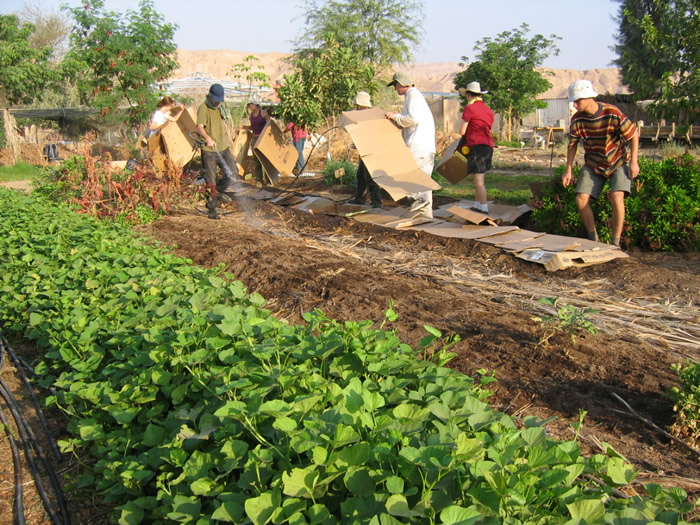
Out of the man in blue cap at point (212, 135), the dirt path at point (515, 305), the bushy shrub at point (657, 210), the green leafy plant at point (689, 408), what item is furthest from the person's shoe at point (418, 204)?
the green leafy plant at point (689, 408)

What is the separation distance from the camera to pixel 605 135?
5.36 m

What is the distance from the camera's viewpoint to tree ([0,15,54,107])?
717 inches

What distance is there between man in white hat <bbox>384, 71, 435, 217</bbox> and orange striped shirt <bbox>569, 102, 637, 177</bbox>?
2.08m

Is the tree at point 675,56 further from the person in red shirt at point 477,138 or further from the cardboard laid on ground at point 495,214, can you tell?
the cardboard laid on ground at point 495,214

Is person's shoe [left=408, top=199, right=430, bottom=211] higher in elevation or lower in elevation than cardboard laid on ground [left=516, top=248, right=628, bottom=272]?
higher

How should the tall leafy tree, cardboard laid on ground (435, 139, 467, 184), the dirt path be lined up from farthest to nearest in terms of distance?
the tall leafy tree, cardboard laid on ground (435, 139, 467, 184), the dirt path

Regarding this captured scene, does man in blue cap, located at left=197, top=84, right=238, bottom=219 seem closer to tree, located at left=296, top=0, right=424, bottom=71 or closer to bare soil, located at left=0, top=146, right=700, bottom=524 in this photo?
bare soil, located at left=0, top=146, right=700, bottom=524

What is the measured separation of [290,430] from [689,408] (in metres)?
1.75

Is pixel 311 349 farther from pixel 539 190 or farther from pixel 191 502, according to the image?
pixel 539 190

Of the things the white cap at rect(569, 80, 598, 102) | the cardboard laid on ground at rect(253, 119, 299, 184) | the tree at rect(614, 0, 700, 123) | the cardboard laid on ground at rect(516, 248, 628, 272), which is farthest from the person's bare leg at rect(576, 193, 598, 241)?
the cardboard laid on ground at rect(253, 119, 299, 184)

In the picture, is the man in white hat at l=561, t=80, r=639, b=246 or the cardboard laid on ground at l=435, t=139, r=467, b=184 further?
the cardboard laid on ground at l=435, t=139, r=467, b=184

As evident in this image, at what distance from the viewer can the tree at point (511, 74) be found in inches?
924

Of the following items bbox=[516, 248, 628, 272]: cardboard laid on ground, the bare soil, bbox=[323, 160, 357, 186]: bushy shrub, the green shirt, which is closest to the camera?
the bare soil

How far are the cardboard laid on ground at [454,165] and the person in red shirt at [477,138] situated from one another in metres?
0.24
